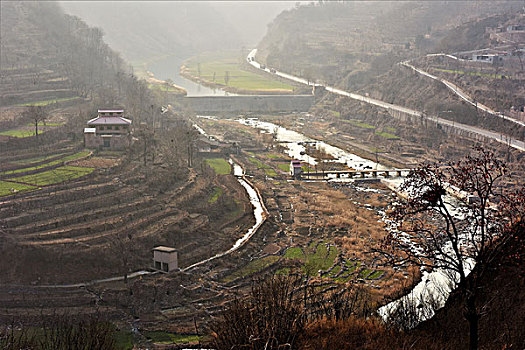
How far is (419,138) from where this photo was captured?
62125mm

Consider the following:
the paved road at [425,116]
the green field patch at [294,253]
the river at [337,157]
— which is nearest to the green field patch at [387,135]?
the paved road at [425,116]

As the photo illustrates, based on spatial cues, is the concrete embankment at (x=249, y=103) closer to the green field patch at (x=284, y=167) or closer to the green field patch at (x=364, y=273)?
the green field patch at (x=284, y=167)

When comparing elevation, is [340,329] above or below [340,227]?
above

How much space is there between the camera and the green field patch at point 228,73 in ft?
317

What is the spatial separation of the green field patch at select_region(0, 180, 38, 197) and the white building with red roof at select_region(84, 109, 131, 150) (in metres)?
8.06

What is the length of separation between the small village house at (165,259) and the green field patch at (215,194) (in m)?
9.79

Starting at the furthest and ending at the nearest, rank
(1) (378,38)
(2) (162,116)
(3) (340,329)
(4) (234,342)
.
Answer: (1) (378,38)
(2) (162,116)
(3) (340,329)
(4) (234,342)

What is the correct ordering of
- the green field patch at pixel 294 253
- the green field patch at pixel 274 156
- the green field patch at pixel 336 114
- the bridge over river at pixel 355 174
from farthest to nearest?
the green field patch at pixel 336 114
the green field patch at pixel 274 156
the bridge over river at pixel 355 174
the green field patch at pixel 294 253

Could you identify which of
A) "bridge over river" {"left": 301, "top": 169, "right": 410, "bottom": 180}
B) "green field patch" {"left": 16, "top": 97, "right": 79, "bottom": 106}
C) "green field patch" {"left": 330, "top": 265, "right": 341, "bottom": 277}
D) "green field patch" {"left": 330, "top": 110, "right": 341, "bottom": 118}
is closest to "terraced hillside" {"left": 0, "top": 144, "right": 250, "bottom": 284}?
"green field patch" {"left": 330, "top": 265, "right": 341, "bottom": 277}

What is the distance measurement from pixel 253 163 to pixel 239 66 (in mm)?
70078

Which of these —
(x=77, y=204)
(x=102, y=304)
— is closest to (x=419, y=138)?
(x=77, y=204)

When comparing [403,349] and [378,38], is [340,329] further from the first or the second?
[378,38]

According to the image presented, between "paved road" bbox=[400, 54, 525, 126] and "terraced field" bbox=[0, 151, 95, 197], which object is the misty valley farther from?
"paved road" bbox=[400, 54, 525, 126]

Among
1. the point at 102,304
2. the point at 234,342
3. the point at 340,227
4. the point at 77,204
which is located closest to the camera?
the point at 234,342
